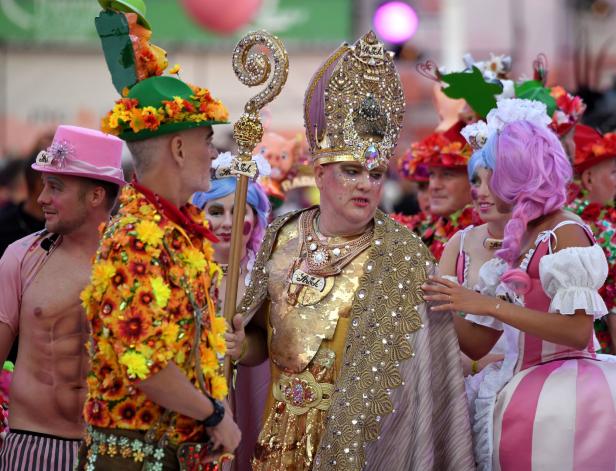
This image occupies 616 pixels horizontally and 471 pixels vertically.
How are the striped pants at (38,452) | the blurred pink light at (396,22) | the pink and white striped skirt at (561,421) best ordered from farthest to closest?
the blurred pink light at (396,22)
the pink and white striped skirt at (561,421)
the striped pants at (38,452)

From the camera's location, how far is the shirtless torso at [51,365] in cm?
441

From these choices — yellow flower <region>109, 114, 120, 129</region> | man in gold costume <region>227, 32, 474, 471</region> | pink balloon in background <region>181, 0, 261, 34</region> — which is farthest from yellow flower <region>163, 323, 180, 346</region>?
pink balloon in background <region>181, 0, 261, 34</region>

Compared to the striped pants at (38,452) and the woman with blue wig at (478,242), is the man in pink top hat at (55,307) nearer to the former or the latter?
the striped pants at (38,452)

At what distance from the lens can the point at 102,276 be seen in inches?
138

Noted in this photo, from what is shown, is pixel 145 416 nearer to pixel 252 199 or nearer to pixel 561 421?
pixel 561 421

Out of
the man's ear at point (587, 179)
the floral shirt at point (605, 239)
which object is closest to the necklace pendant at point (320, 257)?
the floral shirt at point (605, 239)

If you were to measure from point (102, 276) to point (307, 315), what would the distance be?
4.23 feet

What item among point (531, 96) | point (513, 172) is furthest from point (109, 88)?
point (513, 172)

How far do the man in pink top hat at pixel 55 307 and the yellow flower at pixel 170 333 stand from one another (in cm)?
106

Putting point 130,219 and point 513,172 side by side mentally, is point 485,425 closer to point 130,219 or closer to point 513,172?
point 513,172

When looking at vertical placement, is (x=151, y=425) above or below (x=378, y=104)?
below

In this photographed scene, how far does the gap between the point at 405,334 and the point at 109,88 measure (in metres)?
15.5

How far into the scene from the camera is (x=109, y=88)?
63.0 feet

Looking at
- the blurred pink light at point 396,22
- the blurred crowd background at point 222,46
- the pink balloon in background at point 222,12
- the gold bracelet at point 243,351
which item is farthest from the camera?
the blurred crowd background at point 222,46
